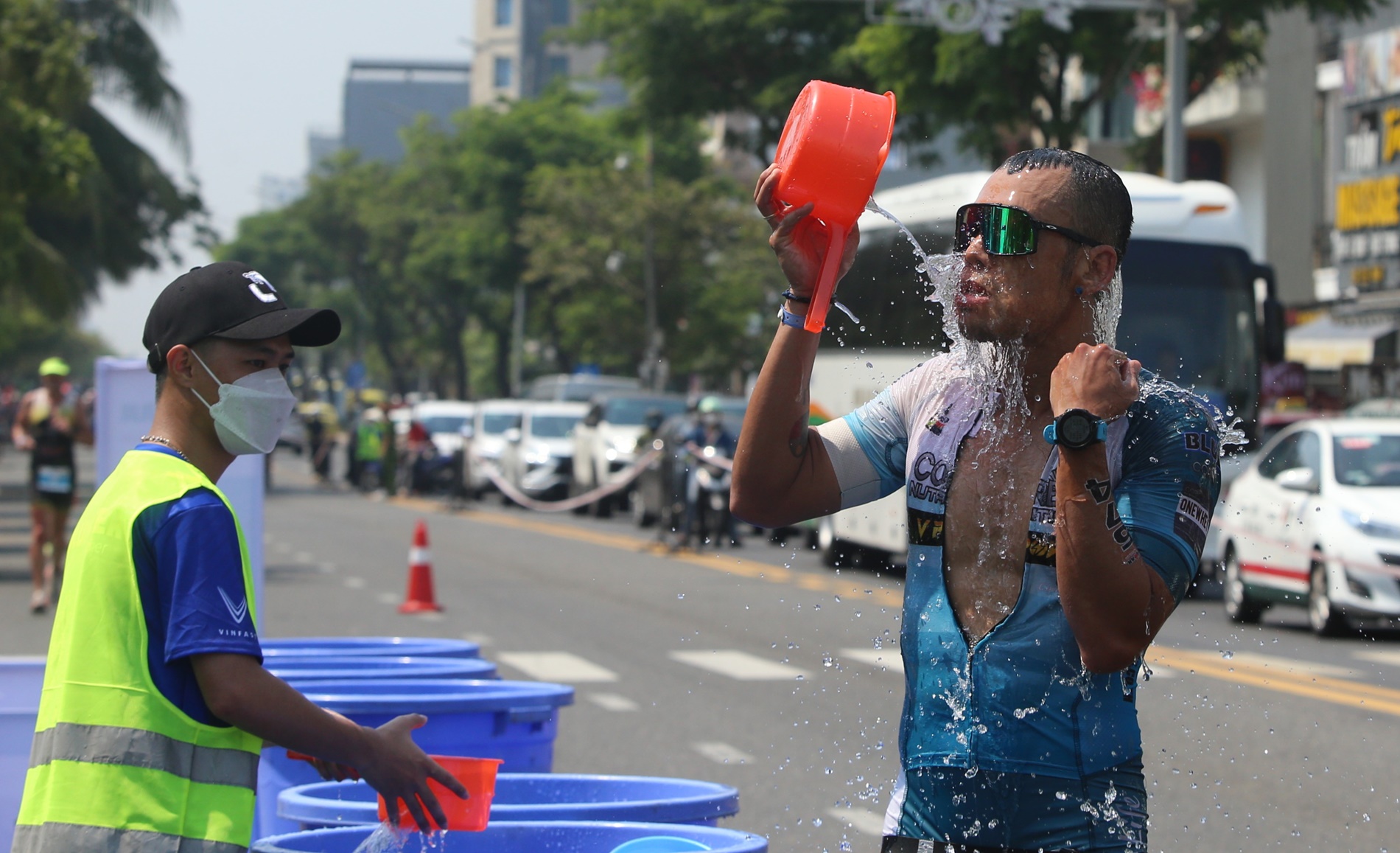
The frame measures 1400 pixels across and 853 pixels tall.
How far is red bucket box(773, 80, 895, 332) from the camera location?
2.84m

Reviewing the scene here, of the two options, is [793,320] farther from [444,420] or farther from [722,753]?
[444,420]

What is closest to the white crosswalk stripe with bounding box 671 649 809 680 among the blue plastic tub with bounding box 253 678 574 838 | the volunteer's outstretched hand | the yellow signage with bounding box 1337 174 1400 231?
the blue plastic tub with bounding box 253 678 574 838

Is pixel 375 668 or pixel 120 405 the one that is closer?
pixel 375 668

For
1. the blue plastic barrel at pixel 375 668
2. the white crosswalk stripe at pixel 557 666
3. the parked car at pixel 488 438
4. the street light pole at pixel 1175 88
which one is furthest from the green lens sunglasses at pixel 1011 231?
the parked car at pixel 488 438

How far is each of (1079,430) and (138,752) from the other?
1468 millimetres

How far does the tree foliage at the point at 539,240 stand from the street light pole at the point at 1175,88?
44.6 ft

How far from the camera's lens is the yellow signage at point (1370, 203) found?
28672 millimetres

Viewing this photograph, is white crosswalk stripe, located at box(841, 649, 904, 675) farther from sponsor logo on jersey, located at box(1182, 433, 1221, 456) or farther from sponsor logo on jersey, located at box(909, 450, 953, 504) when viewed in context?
sponsor logo on jersey, located at box(1182, 433, 1221, 456)

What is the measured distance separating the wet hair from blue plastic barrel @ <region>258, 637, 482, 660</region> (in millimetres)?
3240

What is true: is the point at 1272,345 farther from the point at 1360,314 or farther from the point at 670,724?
the point at 1360,314

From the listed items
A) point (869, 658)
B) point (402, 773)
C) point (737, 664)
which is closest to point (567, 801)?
point (402, 773)

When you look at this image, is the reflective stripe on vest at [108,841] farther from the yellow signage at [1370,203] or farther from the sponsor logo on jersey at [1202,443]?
the yellow signage at [1370,203]

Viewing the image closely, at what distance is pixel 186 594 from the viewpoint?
2.80 m

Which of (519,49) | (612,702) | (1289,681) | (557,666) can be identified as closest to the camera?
(612,702)
